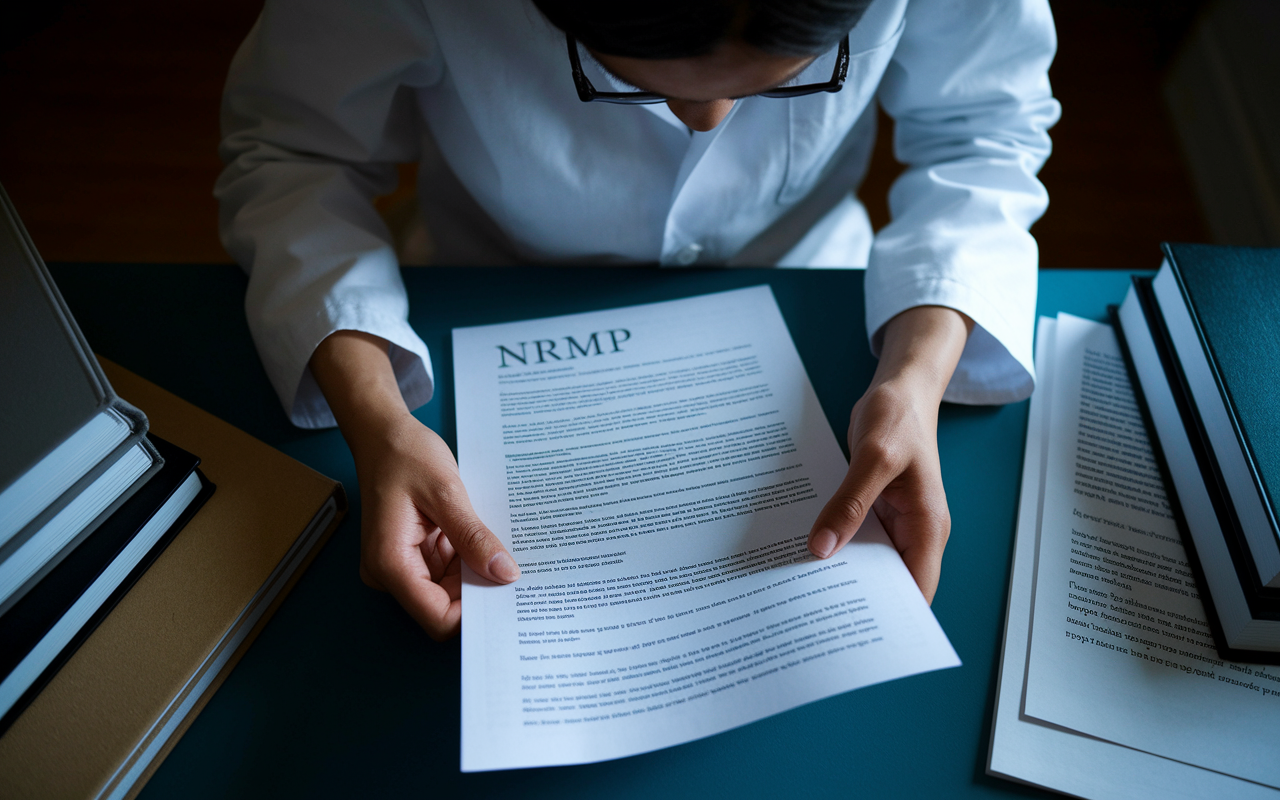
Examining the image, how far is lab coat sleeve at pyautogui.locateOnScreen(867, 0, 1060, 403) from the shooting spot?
27.1 inches

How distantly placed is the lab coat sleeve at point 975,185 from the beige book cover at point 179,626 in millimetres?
545

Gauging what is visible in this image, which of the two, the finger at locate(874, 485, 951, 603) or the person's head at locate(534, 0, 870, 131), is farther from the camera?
the finger at locate(874, 485, 951, 603)

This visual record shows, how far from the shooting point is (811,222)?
0.99 m

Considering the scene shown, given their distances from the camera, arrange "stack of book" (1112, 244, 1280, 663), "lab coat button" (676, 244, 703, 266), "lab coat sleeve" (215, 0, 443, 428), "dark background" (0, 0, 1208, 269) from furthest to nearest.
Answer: "dark background" (0, 0, 1208, 269), "lab coat button" (676, 244, 703, 266), "lab coat sleeve" (215, 0, 443, 428), "stack of book" (1112, 244, 1280, 663)

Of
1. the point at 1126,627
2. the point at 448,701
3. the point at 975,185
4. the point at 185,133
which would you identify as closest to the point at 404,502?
the point at 448,701

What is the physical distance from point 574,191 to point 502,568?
0.43 meters

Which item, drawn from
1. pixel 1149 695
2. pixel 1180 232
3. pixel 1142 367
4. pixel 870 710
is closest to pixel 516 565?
pixel 870 710

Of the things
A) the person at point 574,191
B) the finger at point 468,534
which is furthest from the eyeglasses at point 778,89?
the finger at point 468,534

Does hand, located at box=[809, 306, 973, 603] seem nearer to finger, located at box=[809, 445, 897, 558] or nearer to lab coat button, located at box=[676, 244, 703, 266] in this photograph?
finger, located at box=[809, 445, 897, 558]

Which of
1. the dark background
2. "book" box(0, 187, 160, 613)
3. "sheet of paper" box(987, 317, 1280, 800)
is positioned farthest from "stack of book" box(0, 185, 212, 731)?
the dark background

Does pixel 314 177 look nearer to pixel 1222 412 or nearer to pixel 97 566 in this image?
pixel 97 566

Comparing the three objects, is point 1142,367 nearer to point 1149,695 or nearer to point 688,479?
point 1149,695

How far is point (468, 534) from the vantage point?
0.54m

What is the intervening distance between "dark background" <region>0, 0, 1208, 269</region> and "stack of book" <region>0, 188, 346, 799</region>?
1.72m
